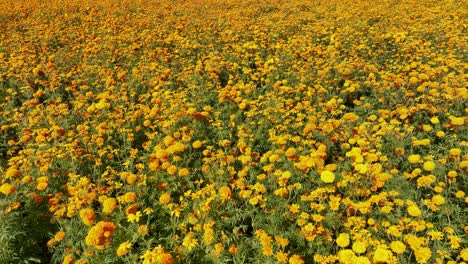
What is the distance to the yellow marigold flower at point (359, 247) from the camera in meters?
2.71

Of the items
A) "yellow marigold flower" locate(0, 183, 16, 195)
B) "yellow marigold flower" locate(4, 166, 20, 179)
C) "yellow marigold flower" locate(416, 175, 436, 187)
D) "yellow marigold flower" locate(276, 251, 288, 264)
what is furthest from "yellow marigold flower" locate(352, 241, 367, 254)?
"yellow marigold flower" locate(4, 166, 20, 179)

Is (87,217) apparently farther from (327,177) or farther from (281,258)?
(327,177)

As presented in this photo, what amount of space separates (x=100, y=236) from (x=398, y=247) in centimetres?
243

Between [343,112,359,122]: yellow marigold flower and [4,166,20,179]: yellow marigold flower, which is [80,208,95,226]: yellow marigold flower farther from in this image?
[343,112,359,122]: yellow marigold flower

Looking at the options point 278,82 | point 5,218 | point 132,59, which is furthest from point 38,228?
point 132,59

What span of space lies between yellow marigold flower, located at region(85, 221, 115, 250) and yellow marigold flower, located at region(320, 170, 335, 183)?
216cm

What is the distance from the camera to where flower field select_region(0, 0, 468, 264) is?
3049 mm

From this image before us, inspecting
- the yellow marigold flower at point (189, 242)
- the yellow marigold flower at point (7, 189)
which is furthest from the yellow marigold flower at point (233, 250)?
the yellow marigold flower at point (7, 189)

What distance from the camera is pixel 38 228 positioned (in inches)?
135

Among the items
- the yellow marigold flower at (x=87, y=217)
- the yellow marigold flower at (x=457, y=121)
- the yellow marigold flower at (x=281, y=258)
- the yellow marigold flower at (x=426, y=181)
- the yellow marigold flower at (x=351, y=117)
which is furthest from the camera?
the yellow marigold flower at (x=351, y=117)

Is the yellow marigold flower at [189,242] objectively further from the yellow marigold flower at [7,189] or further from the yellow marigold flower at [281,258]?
the yellow marigold flower at [7,189]

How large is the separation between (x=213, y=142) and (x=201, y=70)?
8.38 feet

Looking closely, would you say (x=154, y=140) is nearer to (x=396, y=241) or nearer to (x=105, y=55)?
(x=396, y=241)

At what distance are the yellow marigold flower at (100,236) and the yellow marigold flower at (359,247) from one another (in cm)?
202
